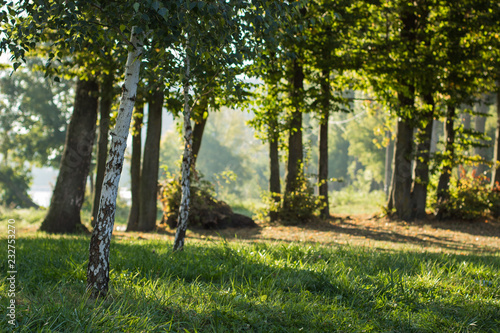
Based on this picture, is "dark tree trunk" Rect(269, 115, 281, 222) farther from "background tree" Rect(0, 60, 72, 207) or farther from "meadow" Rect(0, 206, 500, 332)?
"background tree" Rect(0, 60, 72, 207)

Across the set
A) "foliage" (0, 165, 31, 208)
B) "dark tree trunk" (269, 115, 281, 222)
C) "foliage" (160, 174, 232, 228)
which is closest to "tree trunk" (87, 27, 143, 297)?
"foliage" (160, 174, 232, 228)

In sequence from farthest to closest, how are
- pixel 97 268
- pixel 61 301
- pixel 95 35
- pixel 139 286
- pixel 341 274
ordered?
pixel 341 274
pixel 95 35
pixel 139 286
pixel 97 268
pixel 61 301

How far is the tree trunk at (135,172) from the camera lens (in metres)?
13.0

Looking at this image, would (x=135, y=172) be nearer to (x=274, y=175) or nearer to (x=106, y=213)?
(x=274, y=175)

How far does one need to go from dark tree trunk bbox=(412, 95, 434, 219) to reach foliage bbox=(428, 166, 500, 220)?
0.52 meters

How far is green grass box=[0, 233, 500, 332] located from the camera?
346 centimetres

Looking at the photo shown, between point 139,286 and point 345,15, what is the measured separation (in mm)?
10167

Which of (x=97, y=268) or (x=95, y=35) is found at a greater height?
(x=95, y=35)

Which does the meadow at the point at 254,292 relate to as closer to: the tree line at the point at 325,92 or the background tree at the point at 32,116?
the tree line at the point at 325,92

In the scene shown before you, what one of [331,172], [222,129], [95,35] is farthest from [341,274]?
[222,129]

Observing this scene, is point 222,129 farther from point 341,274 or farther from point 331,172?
point 341,274

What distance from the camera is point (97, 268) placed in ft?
13.1

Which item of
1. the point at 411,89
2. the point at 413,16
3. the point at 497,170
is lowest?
the point at 497,170

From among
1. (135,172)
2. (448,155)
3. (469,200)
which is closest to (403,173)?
(448,155)
